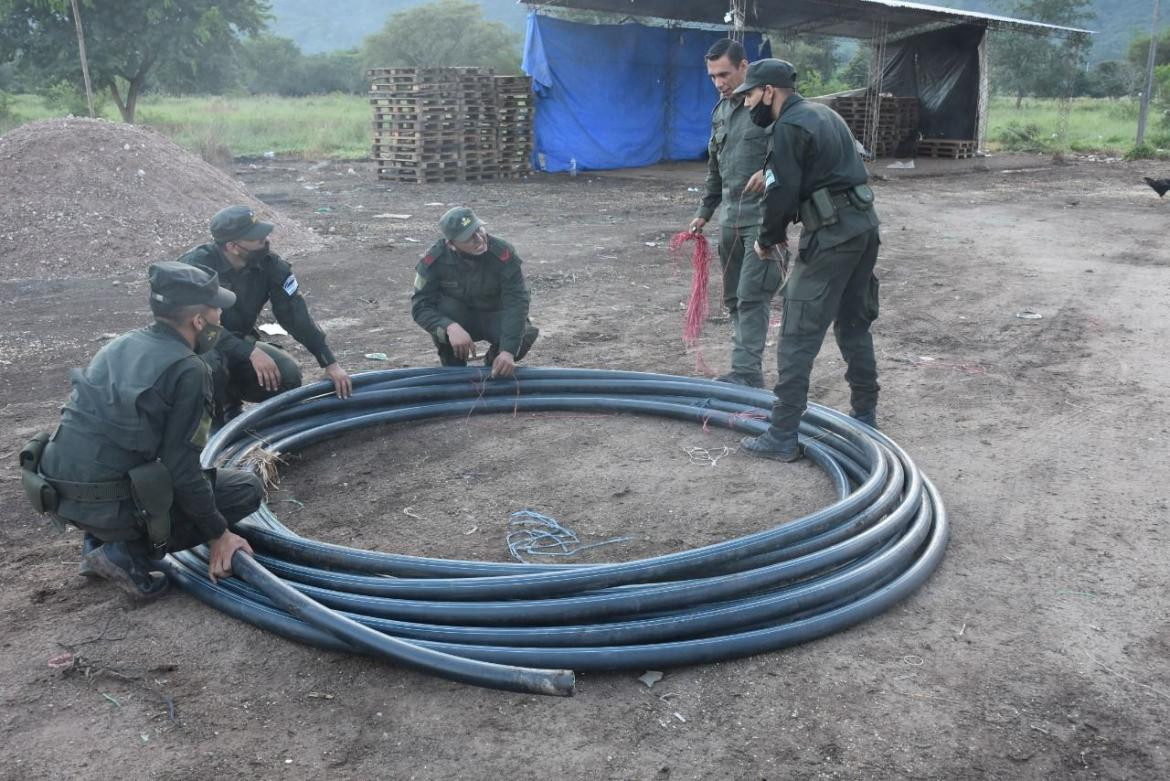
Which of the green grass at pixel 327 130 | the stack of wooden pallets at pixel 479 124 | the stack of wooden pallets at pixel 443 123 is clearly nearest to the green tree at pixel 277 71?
the green grass at pixel 327 130

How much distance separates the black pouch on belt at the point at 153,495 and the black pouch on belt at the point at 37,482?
270 millimetres

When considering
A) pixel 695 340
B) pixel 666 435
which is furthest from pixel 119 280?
pixel 666 435

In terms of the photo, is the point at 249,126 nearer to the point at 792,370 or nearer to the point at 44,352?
the point at 44,352

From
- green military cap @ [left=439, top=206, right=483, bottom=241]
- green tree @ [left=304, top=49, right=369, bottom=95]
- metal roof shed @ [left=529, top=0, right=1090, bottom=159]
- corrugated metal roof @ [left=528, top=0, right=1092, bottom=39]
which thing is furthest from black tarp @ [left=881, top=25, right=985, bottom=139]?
green tree @ [left=304, top=49, right=369, bottom=95]

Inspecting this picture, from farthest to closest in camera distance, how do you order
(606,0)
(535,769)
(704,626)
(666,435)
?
(606,0), (666,435), (704,626), (535,769)

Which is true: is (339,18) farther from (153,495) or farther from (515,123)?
(153,495)

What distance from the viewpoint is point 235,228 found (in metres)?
4.90

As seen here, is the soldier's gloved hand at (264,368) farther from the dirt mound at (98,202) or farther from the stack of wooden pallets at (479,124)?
the stack of wooden pallets at (479,124)

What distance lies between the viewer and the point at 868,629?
3.45 meters

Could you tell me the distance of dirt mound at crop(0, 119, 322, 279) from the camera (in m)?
9.99

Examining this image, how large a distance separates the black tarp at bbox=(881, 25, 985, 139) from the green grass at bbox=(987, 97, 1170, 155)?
2.05 metres

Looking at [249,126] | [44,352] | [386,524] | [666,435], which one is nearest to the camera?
[386,524]

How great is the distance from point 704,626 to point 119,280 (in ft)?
26.9

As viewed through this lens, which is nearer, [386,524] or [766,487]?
[386,524]
